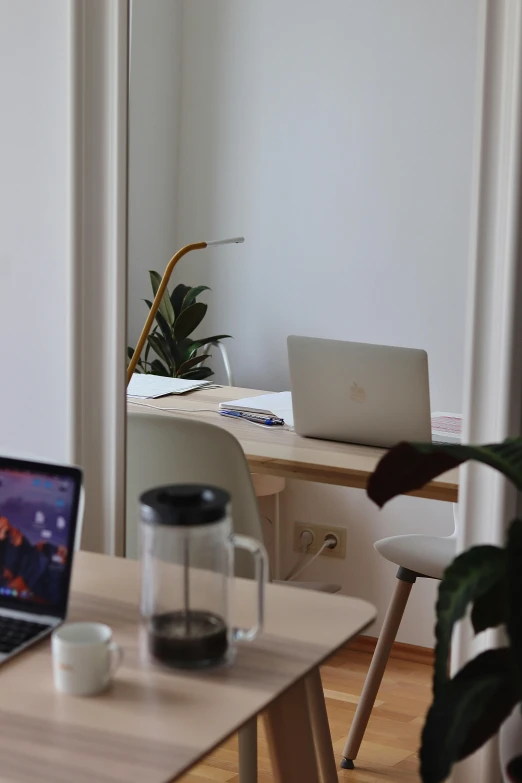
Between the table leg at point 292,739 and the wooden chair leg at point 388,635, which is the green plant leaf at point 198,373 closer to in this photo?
the wooden chair leg at point 388,635

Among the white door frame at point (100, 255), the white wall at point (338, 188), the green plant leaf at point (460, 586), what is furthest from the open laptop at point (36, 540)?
the white wall at point (338, 188)

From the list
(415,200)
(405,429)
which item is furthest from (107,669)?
(415,200)

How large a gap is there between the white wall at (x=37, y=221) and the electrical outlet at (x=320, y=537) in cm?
138

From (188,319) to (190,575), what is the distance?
2.32m

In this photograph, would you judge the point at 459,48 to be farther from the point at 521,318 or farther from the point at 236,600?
the point at 236,600

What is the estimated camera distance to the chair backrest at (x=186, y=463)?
1801mm

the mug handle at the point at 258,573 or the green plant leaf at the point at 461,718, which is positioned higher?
the mug handle at the point at 258,573

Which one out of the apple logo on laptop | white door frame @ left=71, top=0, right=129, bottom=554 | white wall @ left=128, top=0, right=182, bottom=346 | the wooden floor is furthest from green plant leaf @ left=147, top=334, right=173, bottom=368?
white door frame @ left=71, top=0, right=129, bottom=554

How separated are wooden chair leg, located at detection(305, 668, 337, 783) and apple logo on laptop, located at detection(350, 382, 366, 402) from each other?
1.93 feet

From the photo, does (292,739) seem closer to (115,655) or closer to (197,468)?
(115,655)

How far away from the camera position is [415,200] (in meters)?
3.27

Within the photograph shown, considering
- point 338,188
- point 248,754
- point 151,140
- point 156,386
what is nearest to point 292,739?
point 248,754

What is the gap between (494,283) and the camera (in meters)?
1.40

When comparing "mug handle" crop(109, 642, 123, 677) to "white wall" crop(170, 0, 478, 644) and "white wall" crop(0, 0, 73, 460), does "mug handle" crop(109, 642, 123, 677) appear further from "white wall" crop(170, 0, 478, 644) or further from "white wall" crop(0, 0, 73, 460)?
"white wall" crop(170, 0, 478, 644)
